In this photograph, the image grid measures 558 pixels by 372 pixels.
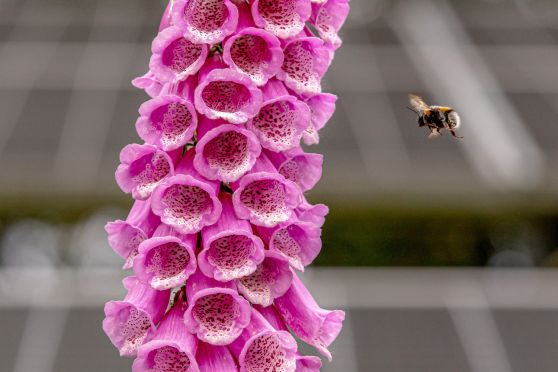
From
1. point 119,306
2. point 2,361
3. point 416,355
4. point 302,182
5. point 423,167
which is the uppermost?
point 302,182

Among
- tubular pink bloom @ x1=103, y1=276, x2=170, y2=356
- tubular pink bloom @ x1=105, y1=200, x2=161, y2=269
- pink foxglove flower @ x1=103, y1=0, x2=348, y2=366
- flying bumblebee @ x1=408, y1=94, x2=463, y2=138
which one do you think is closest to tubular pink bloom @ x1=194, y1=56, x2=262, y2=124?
pink foxglove flower @ x1=103, y1=0, x2=348, y2=366

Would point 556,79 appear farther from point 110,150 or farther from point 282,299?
point 282,299

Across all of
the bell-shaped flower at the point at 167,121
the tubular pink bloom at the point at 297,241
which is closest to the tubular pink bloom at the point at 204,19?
the bell-shaped flower at the point at 167,121

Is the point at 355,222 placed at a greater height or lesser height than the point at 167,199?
lesser

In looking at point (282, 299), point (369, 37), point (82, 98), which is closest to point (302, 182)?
point (282, 299)

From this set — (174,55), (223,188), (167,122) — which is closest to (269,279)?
(223,188)

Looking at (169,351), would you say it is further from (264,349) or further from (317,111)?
(317,111)

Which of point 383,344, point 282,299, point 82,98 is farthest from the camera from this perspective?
point 82,98
